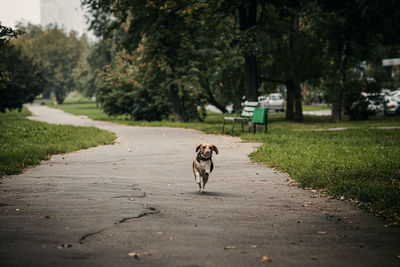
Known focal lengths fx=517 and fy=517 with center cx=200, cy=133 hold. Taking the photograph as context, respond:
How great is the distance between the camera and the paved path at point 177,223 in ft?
14.7

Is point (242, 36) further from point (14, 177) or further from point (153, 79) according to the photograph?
point (14, 177)

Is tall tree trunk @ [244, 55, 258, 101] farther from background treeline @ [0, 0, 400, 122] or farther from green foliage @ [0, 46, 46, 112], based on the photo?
green foliage @ [0, 46, 46, 112]

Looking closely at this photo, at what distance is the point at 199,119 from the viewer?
3281cm

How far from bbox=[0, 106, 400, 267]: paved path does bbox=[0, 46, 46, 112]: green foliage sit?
98.0 ft

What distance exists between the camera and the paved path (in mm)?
4492

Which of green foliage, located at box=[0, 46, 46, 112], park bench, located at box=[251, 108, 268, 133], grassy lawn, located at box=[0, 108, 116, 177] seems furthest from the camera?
green foliage, located at box=[0, 46, 46, 112]

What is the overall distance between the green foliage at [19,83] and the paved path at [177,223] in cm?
2986

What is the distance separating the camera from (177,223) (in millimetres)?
5719

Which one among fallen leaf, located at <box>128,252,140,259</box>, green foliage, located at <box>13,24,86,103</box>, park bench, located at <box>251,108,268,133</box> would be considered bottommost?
fallen leaf, located at <box>128,252,140,259</box>

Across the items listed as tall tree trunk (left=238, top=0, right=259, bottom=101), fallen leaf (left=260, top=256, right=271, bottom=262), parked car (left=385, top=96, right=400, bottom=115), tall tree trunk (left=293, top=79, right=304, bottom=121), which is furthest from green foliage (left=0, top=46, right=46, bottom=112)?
fallen leaf (left=260, top=256, right=271, bottom=262)

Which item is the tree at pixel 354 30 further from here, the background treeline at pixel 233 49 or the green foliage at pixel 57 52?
the green foliage at pixel 57 52

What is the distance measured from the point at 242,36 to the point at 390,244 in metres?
16.4

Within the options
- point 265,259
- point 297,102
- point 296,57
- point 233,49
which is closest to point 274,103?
point 297,102

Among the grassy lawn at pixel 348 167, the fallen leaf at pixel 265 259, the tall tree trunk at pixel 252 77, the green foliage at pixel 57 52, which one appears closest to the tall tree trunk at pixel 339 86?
the tall tree trunk at pixel 252 77
